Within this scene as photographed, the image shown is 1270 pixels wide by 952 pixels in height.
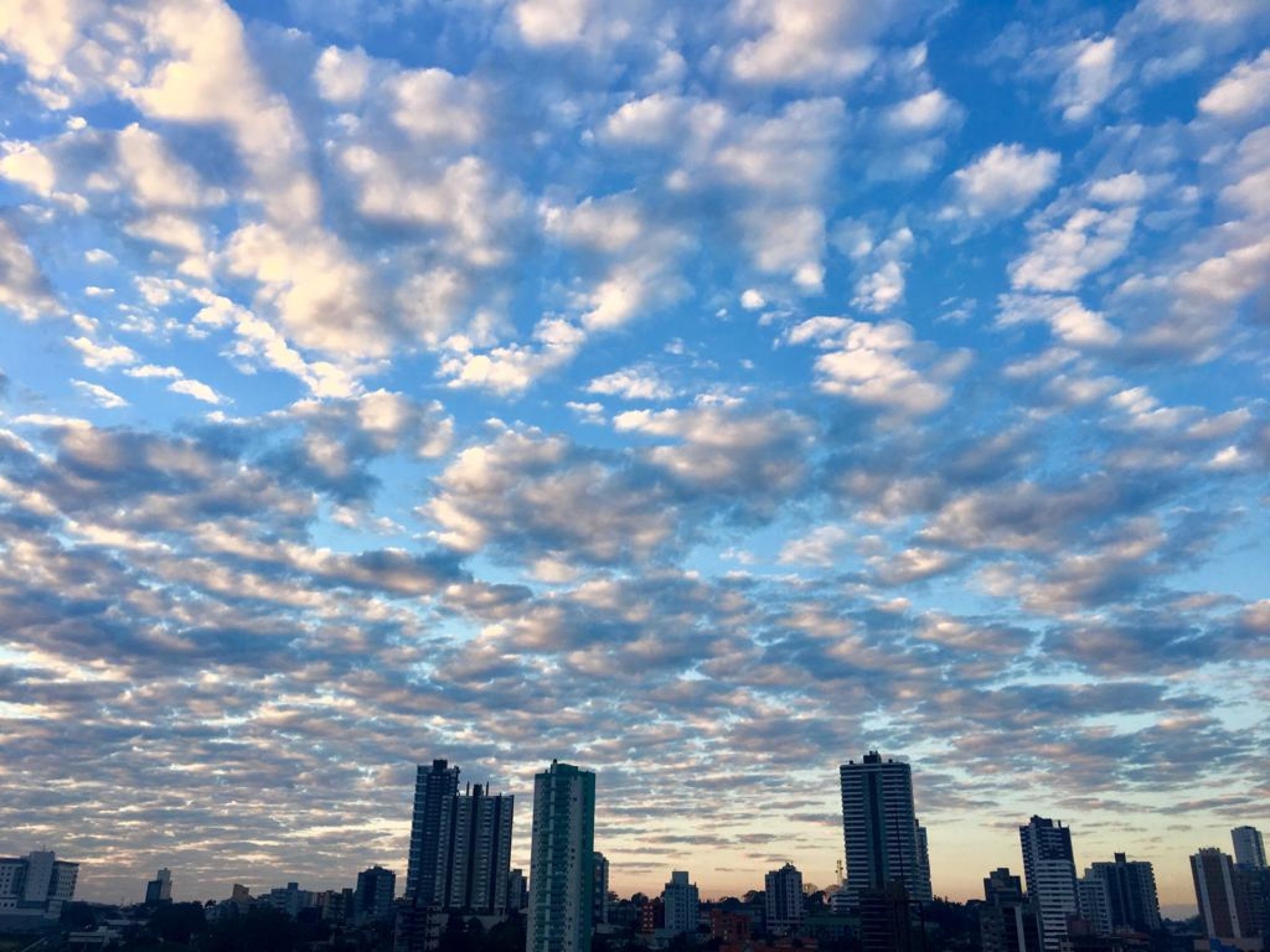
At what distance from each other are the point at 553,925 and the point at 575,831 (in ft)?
54.7

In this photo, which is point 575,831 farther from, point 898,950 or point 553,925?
point 898,950

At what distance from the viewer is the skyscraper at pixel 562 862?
17950 centimetres

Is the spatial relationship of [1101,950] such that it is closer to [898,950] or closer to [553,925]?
[898,950]

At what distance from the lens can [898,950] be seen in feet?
655

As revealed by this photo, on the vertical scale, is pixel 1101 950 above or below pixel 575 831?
below

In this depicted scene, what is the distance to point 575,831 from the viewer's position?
18500 centimetres

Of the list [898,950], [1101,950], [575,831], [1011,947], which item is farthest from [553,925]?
[1101,950]

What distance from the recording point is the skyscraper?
589 ft

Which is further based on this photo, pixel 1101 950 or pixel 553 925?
pixel 1101 950

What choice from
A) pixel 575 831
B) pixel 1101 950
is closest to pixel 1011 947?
pixel 1101 950

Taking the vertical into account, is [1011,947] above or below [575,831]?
below

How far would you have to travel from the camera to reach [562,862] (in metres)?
184

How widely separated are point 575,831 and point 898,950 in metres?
73.2

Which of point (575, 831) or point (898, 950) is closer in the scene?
point (575, 831)
